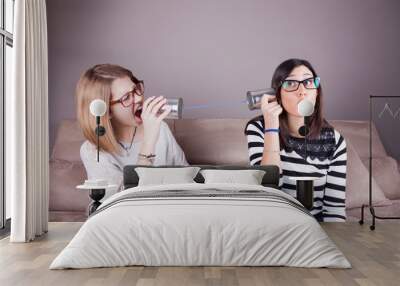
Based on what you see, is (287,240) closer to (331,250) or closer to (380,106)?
(331,250)

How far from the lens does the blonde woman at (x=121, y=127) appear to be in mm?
6621

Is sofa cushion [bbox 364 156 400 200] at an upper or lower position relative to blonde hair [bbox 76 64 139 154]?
lower

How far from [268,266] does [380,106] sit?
11.6ft

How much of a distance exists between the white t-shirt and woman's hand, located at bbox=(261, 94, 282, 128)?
42.7 inches

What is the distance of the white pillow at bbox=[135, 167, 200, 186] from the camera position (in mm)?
6047

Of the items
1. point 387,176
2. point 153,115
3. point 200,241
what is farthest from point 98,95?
point 387,176

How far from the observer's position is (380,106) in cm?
689

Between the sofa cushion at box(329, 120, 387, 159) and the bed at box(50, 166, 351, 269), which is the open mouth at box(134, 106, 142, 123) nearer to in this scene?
the sofa cushion at box(329, 120, 387, 159)

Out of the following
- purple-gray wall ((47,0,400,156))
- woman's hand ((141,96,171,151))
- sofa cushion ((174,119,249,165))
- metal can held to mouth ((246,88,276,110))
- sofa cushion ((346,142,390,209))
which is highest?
purple-gray wall ((47,0,400,156))

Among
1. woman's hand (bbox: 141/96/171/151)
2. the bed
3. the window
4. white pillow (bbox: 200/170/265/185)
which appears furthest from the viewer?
woman's hand (bbox: 141/96/171/151)

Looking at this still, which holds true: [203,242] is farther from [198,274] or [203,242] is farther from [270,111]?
[270,111]

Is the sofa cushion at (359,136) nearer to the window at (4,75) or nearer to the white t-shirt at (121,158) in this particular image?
the white t-shirt at (121,158)

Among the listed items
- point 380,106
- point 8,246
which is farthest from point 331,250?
point 380,106

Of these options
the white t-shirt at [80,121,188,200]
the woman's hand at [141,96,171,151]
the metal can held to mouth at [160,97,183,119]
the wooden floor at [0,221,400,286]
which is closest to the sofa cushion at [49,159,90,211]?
the white t-shirt at [80,121,188,200]
